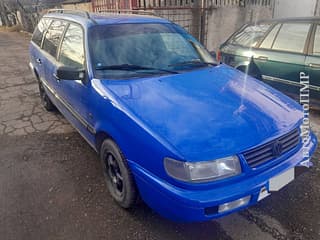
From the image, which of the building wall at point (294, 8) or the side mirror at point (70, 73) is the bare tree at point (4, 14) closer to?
the building wall at point (294, 8)

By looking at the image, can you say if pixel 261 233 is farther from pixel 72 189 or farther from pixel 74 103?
pixel 74 103

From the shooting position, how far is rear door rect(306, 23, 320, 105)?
13.1 ft

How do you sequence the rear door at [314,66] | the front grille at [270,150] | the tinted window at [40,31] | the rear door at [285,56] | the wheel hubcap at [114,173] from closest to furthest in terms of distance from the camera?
1. the front grille at [270,150]
2. the wheel hubcap at [114,173]
3. the rear door at [314,66]
4. the rear door at [285,56]
5. the tinted window at [40,31]

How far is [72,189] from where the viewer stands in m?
2.83

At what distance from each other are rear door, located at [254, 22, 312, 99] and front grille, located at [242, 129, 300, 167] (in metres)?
2.40

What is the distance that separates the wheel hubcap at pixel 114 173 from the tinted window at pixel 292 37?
3.42 m

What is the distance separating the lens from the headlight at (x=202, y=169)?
5.94ft

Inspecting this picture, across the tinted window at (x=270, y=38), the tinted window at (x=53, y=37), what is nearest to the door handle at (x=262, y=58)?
the tinted window at (x=270, y=38)

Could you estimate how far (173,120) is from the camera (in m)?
2.03

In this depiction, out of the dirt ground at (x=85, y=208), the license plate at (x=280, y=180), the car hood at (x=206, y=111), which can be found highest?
the car hood at (x=206, y=111)

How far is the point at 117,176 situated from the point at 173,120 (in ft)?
2.88

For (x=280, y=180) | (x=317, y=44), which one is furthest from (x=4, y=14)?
(x=280, y=180)

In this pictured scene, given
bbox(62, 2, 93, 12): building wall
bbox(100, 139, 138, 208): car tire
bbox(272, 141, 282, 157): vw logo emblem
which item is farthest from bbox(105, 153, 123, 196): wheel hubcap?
bbox(62, 2, 93, 12): building wall

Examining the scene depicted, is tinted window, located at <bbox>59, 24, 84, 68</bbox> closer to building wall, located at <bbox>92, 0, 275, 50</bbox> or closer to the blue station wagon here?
the blue station wagon
